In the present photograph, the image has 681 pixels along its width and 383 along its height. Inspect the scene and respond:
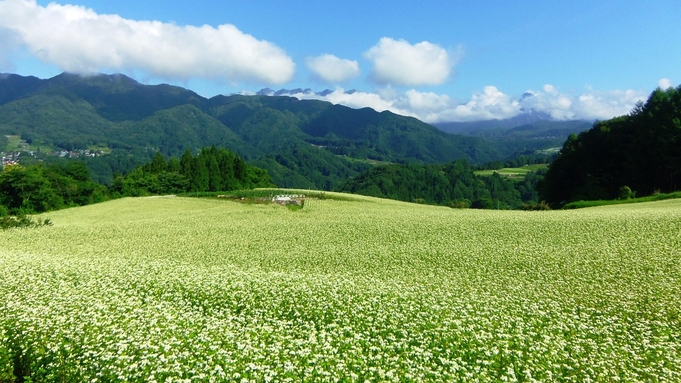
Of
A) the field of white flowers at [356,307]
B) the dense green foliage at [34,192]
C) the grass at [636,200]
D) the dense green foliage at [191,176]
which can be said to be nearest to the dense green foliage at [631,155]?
the grass at [636,200]

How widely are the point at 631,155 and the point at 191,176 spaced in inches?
3365

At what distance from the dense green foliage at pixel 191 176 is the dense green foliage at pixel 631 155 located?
73.8 meters

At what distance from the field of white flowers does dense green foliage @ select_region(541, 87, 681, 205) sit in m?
39.2

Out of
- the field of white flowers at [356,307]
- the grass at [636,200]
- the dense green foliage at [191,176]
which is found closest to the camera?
the field of white flowers at [356,307]

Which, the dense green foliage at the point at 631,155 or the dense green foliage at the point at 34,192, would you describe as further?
the dense green foliage at the point at 34,192

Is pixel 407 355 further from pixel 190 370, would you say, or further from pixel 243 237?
pixel 243 237

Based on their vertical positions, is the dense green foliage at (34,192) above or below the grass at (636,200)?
above

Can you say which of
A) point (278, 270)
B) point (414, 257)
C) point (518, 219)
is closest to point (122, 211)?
point (278, 270)

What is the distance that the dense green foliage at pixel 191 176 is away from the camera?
8494cm

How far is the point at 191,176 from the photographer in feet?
315

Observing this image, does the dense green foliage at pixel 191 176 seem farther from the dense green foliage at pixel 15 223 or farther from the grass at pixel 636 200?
the grass at pixel 636 200

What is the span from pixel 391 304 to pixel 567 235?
16.4 metres

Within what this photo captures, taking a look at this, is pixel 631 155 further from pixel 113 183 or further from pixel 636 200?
pixel 113 183

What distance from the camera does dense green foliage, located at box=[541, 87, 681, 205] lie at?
5722cm
